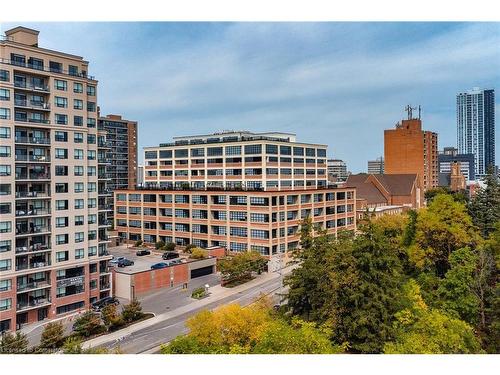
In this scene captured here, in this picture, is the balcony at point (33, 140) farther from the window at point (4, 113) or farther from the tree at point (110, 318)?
the tree at point (110, 318)

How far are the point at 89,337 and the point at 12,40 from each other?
20450mm

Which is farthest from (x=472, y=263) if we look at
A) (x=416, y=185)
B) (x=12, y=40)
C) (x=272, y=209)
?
(x=416, y=185)

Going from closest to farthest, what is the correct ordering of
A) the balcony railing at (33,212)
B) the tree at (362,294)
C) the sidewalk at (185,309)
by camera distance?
the tree at (362,294) < the sidewalk at (185,309) < the balcony railing at (33,212)

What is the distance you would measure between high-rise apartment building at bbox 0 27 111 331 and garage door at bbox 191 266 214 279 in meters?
8.62

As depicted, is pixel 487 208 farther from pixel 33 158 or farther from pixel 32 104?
pixel 32 104

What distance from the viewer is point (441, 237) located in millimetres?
28828

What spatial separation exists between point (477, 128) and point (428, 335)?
122289 millimetres

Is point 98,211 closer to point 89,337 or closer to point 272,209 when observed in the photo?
point 89,337

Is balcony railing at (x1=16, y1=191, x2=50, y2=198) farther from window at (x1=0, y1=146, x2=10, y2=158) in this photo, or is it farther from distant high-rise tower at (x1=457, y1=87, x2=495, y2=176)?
distant high-rise tower at (x1=457, y1=87, x2=495, y2=176)

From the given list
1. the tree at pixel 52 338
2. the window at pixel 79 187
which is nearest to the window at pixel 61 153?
the window at pixel 79 187

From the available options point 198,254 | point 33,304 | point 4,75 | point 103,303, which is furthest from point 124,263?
point 4,75

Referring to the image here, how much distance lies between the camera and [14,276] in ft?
89.4

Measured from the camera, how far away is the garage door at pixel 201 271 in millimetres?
39375

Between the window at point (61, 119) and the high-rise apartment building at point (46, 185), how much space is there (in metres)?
0.07
